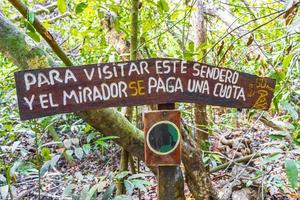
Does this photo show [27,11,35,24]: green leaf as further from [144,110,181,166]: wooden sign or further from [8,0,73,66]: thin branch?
[144,110,181,166]: wooden sign

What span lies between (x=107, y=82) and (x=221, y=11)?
7.27 ft

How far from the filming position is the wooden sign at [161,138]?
3.94 feet

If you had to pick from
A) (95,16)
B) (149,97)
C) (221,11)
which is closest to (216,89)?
(149,97)

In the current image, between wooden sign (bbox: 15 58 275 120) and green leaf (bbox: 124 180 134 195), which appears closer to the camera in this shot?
wooden sign (bbox: 15 58 275 120)

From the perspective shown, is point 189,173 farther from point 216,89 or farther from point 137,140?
point 216,89

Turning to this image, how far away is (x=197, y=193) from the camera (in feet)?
5.78

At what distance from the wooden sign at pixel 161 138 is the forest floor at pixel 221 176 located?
13cm

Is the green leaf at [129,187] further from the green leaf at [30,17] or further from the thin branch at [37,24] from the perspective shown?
the green leaf at [30,17]

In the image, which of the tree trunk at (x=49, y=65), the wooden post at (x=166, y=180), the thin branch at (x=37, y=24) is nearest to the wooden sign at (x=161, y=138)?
the wooden post at (x=166, y=180)

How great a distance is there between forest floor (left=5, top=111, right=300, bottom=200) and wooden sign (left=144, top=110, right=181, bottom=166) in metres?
0.13

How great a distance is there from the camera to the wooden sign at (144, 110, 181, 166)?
47.3 inches

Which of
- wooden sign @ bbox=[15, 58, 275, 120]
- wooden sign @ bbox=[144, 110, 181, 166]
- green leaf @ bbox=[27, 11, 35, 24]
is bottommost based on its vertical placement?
wooden sign @ bbox=[144, 110, 181, 166]

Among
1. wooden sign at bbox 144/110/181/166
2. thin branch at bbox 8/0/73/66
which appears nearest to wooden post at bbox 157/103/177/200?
wooden sign at bbox 144/110/181/166

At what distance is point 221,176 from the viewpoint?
93.1 inches
